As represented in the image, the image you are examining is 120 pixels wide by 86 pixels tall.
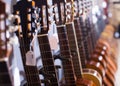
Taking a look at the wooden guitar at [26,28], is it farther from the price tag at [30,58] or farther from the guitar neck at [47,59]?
the guitar neck at [47,59]

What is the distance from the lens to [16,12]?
177 centimetres

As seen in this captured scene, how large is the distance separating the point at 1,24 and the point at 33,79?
24.5 inches

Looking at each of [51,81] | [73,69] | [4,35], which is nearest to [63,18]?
[73,69]

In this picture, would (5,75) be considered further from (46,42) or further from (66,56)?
(66,56)

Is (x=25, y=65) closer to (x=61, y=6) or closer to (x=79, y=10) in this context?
(x=61, y=6)

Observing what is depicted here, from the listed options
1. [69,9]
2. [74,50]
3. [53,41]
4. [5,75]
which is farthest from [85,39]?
[5,75]

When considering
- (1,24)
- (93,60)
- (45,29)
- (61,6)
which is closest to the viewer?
(1,24)

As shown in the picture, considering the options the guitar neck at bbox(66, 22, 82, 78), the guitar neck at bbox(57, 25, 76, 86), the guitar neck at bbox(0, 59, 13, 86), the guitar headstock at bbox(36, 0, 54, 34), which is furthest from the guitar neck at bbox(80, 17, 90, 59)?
the guitar neck at bbox(0, 59, 13, 86)

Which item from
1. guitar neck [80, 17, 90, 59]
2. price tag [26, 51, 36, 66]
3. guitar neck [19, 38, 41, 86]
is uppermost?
price tag [26, 51, 36, 66]

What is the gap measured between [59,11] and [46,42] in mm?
393

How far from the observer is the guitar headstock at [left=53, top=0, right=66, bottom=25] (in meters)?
2.32

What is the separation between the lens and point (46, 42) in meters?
2.03

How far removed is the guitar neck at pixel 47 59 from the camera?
2.02 m

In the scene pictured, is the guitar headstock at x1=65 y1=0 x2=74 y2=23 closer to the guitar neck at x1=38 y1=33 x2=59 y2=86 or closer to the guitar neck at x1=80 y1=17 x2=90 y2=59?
the guitar neck at x1=38 y1=33 x2=59 y2=86
